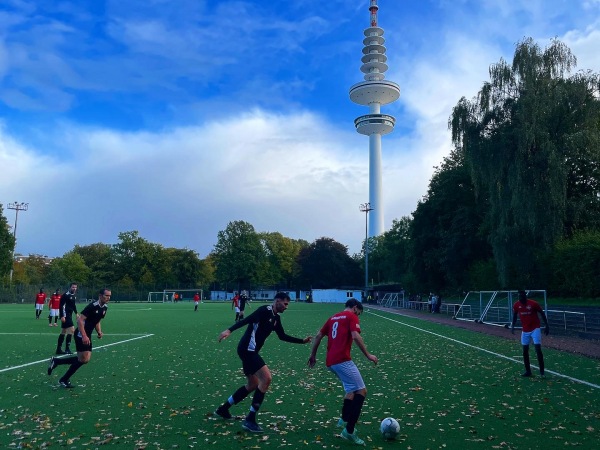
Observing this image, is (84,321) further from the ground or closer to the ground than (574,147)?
closer to the ground

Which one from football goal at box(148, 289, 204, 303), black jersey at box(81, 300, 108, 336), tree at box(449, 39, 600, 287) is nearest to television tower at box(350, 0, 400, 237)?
football goal at box(148, 289, 204, 303)

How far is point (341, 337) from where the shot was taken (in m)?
7.16

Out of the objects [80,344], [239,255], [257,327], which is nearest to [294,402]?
[257,327]

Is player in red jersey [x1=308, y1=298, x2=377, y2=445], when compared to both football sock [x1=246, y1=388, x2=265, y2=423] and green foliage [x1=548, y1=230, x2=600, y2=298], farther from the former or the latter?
green foliage [x1=548, y1=230, x2=600, y2=298]

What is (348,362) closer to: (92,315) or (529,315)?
(92,315)

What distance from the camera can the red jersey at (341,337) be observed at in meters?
7.12

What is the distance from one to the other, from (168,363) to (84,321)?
4.07 metres

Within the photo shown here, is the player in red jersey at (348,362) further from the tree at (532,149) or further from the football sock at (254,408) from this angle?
the tree at (532,149)

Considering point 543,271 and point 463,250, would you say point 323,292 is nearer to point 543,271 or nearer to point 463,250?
point 463,250

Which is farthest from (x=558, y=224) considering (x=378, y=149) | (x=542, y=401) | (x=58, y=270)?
(x=378, y=149)

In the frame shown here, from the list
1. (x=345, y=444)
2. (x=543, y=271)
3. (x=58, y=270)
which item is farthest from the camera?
(x=58, y=270)

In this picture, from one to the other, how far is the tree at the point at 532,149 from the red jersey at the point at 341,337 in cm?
2641

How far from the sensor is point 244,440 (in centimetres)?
700

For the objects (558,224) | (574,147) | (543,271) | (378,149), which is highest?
(378,149)
